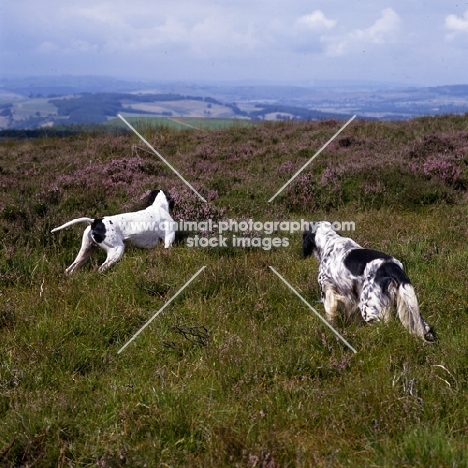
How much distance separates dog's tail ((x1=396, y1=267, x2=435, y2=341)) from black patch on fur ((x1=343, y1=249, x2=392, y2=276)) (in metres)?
0.38

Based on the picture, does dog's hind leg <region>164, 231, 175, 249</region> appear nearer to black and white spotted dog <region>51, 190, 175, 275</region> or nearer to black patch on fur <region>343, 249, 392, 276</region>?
black and white spotted dog <region>51, 190, 175, 275</region>

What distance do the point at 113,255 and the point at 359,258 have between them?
341 cm

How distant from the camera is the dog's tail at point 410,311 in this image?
4008mm

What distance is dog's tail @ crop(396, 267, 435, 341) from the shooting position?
4008mm

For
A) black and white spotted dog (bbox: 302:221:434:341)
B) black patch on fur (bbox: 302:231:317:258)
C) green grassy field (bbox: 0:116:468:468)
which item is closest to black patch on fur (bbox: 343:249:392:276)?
black and white spotted dog (bbox: 302:221:434:341)

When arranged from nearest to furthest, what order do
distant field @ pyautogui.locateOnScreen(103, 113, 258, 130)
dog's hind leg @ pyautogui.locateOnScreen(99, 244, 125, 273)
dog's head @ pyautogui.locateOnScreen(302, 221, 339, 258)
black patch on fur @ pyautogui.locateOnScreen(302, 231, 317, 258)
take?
dog's head @ pyautogui.locateOnScreen(302, 221, 339, 258), black patch on fur @ pyautogui.locateOnScreen(302, 231, 317, 258), dog's hind leg @ pyautogui.locateOnScreen(99, 244, 125, 273), distant field @ pyautogui.locateOnScreen(103, 113, 258, 130)

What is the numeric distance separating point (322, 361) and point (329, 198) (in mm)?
6141

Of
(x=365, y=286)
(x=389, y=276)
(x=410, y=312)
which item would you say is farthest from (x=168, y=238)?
(x=410, y=312)

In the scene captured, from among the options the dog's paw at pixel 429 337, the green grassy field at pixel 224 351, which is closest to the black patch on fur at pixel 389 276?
the green grassy field at pixel 224 351

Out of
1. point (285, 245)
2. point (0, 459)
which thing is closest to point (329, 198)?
point (285, 245)

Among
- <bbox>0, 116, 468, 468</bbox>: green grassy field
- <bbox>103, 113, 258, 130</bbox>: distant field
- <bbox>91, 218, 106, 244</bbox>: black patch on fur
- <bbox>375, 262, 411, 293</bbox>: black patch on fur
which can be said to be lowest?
<bbox>0, 116, 468, 468</bbox>: green grassy field

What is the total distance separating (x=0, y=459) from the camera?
2971 millimetres

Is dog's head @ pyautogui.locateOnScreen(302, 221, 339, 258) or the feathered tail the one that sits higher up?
dog's head @ pyautogui.locateOnScreen(302, 221, 339, 258)

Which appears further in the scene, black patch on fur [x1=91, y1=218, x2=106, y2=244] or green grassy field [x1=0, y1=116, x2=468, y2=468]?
black patch on fur [x1=91, y1=218, x2=106, y2=244]
